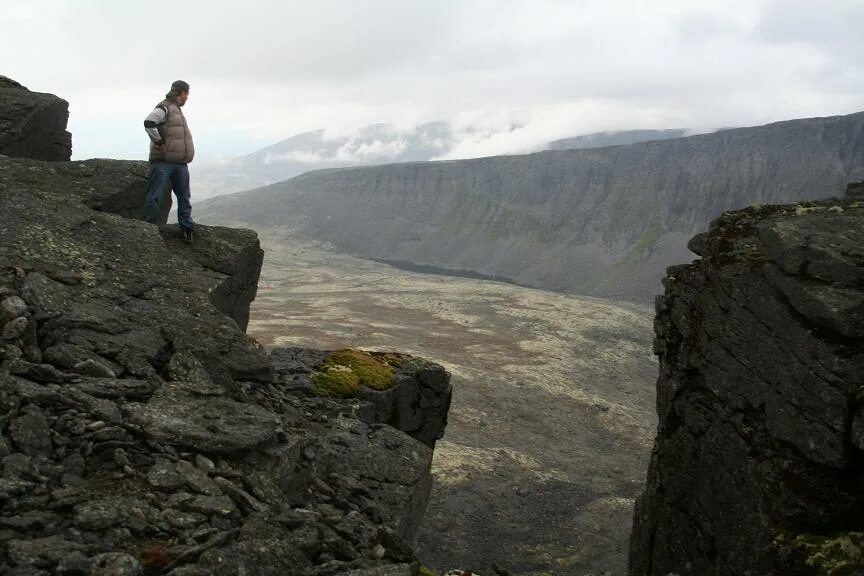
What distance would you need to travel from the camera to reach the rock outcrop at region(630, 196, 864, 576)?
15.3 m

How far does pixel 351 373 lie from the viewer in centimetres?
2389

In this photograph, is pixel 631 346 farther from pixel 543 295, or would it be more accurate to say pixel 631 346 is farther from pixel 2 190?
pixel 2 190

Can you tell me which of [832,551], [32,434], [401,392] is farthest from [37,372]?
[832,551]

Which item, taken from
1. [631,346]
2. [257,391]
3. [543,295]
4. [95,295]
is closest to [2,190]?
[95,295]

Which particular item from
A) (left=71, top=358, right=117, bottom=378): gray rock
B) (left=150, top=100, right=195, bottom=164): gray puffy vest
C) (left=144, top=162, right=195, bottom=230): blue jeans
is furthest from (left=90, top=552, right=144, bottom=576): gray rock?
(left=150, top=100, right=195, bottom=164): gray puffy vest

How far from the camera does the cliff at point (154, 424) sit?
31.4ft

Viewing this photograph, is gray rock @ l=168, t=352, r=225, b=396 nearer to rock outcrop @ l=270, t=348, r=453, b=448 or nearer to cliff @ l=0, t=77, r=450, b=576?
cliff @ l=0, t=77, r=450, b=576

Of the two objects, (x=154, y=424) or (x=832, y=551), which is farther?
(x=832, y=551)

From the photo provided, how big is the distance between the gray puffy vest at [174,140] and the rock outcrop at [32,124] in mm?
5588

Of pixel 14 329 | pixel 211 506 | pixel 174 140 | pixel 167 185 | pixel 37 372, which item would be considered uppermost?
pixel 174 140

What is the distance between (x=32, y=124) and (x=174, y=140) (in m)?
6.52

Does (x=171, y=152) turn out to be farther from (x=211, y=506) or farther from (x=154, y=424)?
(x=211, y=506)

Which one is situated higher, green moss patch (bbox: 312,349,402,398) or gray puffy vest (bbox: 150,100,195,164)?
gray puffy vest (bbox: 150,100,195,164)

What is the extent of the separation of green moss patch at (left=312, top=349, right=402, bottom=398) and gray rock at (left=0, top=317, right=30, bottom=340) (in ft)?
32.7
